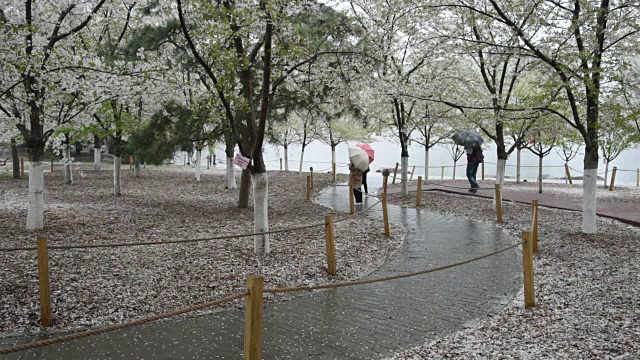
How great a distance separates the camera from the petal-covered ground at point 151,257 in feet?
18.5

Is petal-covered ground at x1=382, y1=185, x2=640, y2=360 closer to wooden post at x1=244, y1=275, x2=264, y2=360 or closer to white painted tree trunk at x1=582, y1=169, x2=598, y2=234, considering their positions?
white painted tree trunk at x1=582, y1=169, x2=598, y2=234

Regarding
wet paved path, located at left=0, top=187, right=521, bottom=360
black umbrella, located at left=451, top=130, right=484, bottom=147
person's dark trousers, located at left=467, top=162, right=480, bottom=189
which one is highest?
black umbrella, located at left=451, top=130, right=484, bottom=147

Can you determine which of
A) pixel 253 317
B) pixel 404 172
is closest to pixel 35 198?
pixel 253 317

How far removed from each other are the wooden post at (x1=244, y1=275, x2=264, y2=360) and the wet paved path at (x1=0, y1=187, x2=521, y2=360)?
3.01ft

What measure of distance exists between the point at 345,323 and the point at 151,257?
4024 millimetres

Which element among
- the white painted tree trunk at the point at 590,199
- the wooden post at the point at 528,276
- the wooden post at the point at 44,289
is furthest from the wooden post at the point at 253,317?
the white painted tree trunk at the point at 590,199

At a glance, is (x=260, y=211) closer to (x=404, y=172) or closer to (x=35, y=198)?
(x=35, y=198)

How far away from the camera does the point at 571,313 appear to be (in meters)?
5.44

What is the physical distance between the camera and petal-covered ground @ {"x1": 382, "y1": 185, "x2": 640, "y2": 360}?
4.39 meters

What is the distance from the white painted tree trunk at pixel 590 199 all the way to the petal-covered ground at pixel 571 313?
22 centimetres

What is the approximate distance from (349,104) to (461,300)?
759 cm

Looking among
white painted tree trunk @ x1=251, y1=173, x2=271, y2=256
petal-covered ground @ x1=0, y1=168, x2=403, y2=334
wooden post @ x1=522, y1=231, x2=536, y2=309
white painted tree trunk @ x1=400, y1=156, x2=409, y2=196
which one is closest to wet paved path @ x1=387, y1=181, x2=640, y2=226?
white painted tree trunk @ x1=400, y1=156, x2=409, y2=196

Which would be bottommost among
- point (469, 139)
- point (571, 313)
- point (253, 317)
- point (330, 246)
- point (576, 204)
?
point (571, 313)

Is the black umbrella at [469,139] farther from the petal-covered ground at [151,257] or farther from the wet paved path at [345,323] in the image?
the wet paved path at [345,323]
